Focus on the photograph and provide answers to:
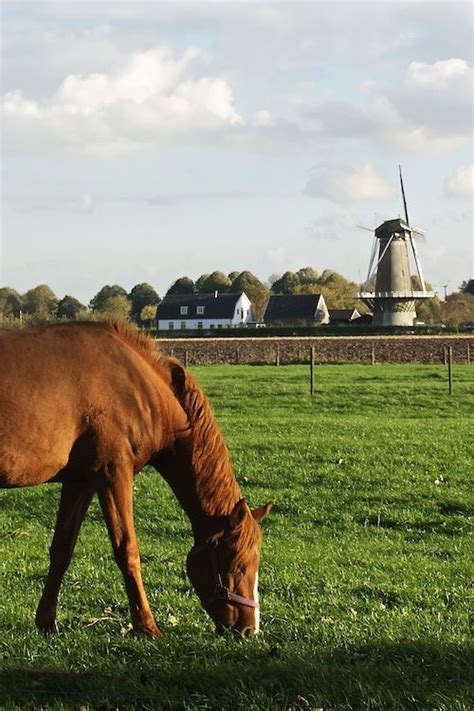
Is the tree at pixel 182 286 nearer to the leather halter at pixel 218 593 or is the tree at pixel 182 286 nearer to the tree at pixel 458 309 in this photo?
the tree at pixel 458 309

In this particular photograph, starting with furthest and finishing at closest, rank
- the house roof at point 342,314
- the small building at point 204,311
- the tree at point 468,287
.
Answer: the tree at point 468,287, the small building at point 204,311, the house roof at point 342,314

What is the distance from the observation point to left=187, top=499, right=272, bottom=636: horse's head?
602 cm

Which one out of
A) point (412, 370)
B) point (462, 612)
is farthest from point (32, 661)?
point (412, 370)

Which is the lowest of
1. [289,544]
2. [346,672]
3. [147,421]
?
[289,544]

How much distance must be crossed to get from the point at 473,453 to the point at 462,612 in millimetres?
9640

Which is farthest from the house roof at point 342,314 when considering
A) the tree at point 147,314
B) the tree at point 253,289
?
the tree at point 147,314

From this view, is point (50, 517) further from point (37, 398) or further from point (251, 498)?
point (37, 398)

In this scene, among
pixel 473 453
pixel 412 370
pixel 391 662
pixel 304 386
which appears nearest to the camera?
pixel 391 662

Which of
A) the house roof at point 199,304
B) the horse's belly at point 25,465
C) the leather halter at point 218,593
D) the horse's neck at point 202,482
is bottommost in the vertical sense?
the leather halter at point 218,593

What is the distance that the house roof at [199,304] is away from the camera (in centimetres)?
11744

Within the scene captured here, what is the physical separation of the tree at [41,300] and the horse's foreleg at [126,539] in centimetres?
10056

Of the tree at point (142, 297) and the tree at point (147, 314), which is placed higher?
the tree at point (142, 297)

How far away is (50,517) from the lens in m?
12.3

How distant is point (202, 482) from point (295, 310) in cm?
10504
